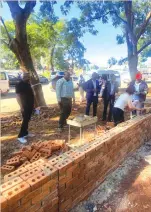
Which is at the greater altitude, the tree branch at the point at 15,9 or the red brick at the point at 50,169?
the tree branch at the point at 15,9

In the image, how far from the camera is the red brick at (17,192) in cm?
203

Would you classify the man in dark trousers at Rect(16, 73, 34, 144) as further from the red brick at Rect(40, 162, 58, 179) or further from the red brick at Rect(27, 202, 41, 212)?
the red brick at Rect(27, 202, 41, 212)

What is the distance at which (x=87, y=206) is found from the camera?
3008mm

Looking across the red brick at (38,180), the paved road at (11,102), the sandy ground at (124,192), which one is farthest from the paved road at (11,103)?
the red brick at (38,180)

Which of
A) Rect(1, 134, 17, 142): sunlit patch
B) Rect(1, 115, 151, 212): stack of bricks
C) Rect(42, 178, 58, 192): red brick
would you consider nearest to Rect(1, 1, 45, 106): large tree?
Rect(1, 134, 17, 142): sunlit patch

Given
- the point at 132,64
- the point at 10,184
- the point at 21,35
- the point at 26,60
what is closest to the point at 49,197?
the point at 10,184

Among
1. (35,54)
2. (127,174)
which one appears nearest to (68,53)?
(35,54)

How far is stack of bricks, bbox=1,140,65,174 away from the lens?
3.77 metres

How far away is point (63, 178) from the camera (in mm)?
2664

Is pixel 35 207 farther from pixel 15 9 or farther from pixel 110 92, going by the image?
pixel 15 9

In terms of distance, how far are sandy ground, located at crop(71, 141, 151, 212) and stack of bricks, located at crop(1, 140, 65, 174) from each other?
1166mm

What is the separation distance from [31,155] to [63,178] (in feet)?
4.91

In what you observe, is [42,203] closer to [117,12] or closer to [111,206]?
[111,206]

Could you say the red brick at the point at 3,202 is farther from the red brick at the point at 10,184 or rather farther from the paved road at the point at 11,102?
the paved road at the point at 11,102
